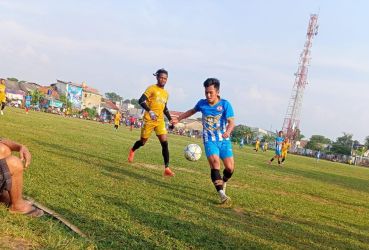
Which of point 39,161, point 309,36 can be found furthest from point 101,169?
point 309,36

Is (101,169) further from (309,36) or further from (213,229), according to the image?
(309,36)

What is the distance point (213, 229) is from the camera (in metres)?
4.84

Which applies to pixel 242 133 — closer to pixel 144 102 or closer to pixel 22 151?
pixel 144 102

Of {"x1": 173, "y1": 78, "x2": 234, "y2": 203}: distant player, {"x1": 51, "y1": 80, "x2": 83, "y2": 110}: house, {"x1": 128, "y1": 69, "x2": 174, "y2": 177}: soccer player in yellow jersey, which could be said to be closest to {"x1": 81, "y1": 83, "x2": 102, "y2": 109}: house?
{"x1": 51, "y1": 80, "x2": 83, "y2": 110}: house

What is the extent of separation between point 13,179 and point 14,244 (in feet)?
2.62

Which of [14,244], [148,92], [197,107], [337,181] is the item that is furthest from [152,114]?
[337,181]

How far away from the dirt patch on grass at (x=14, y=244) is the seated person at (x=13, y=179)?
613 millimetres

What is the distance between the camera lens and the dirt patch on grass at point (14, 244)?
127 inches

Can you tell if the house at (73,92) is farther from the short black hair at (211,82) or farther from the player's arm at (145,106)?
the short black hair at (211,82)

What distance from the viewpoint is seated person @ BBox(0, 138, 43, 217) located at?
3799mm

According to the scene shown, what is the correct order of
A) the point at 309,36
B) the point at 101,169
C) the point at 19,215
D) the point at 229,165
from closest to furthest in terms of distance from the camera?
1. the point at 19,215
2. the point at 229,165
3. the point at 101,169
4. the point at 309,36

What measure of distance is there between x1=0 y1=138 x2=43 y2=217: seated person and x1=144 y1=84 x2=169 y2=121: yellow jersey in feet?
17.0

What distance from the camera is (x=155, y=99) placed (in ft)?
30.4

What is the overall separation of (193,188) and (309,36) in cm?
8570
